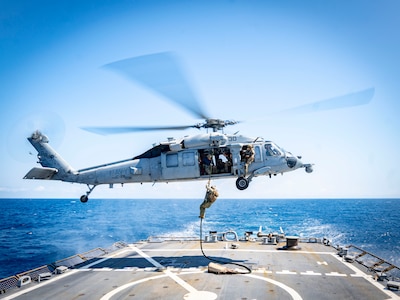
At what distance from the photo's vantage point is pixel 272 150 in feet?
52.1

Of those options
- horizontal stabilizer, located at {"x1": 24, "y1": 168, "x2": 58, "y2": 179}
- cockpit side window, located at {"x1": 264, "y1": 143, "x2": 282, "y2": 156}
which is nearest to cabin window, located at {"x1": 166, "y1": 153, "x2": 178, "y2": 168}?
cockpit side window, located at {"x1": 264, "y1": 143, "x2": 282, "y2": 156}

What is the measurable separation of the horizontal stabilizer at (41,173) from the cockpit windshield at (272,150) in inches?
471

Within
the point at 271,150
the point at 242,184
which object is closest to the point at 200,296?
the point at 242,184

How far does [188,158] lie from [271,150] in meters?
4.30

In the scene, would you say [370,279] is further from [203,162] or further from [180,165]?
[180,165]

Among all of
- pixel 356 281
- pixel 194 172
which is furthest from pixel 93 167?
pixel 356 281

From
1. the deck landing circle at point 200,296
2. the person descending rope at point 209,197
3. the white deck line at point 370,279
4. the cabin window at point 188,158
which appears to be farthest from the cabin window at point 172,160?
the white deck line at point 370,279

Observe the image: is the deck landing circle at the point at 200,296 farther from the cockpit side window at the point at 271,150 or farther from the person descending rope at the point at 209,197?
the cockpit side window at the point at 271,150

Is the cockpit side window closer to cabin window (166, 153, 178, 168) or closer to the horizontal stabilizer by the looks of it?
cabin window (166, 153, 178, 168)

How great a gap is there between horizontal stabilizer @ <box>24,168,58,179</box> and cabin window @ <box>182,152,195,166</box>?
7782 millimetres

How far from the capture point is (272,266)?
47.7 ft

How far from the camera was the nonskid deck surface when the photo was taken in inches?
420

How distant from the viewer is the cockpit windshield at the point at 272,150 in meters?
15.9

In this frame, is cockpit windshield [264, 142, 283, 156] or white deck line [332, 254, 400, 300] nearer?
white deck line [332, 254, 400, 300]
